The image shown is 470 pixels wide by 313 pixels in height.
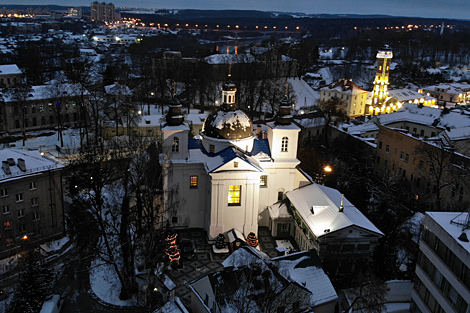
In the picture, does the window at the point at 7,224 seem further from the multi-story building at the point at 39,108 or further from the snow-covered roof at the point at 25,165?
the multi-story building at the point at 39,108

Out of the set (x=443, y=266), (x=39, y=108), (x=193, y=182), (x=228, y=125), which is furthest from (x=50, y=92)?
(x=443, y=266)

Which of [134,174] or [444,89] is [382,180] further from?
[444,89]

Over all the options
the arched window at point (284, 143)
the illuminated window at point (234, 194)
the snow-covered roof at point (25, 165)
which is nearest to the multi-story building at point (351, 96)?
the arched window at point (284, 143)

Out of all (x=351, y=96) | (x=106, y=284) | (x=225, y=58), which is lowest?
(x=106, y=284)

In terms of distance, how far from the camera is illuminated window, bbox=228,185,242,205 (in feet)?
101

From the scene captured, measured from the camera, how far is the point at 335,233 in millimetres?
27391

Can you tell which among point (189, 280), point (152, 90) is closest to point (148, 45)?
point (152, 90)

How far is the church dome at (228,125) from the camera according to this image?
1266 inches

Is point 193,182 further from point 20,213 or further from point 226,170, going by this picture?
point 20,213

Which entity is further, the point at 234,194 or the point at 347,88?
the point at 347,88

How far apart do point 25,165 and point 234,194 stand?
14.4 metres

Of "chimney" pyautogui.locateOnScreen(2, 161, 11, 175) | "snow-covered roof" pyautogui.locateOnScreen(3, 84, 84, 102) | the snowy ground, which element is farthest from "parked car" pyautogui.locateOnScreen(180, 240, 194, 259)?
"snow-covered roof" pyautogui.locateOnScreen(3, 84, 84, 102)

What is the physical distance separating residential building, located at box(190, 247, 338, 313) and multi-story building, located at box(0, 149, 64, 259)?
1461cm

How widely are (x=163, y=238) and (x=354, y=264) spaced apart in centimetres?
1187
